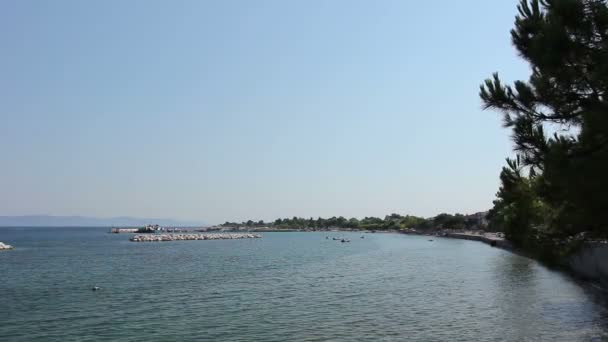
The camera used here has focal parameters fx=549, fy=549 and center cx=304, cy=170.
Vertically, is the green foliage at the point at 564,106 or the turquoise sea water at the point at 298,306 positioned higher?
the green foliage at the point at 564,106

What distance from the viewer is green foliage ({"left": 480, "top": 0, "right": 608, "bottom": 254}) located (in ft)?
42.8

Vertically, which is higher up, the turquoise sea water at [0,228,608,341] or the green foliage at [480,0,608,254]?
the green foliage at [480,0,608,254]

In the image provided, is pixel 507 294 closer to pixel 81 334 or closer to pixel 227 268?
pixel 81 334

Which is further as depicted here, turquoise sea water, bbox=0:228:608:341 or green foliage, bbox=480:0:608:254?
turquoise sea water, bbox=0:228:608:341

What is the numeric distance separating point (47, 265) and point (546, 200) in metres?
52.7

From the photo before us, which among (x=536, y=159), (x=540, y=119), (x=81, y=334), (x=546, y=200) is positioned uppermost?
(x=540, y=119)

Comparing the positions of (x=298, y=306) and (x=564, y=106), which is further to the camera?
(x=298, y=306)

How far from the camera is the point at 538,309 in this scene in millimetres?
27578

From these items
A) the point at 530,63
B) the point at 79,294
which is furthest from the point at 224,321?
the point at 530,63

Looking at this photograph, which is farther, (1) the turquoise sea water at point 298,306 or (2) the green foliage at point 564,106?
(1) the turquoise sea water at point 298,306

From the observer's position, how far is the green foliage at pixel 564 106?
42.8ft

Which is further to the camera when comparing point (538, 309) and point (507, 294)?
point (507, 294)

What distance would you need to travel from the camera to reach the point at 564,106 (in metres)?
15.5

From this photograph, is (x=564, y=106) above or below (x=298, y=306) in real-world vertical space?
above
